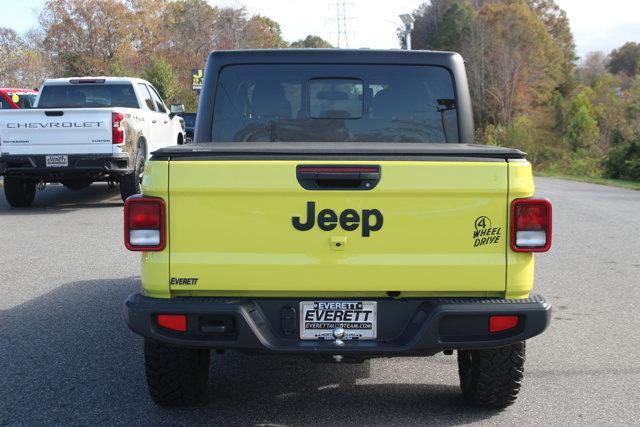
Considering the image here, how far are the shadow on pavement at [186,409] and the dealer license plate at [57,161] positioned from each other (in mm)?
6560

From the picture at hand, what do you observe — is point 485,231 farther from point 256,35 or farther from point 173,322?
point 256,35

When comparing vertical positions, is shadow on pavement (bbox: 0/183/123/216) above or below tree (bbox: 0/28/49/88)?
below

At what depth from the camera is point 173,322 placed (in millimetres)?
3650

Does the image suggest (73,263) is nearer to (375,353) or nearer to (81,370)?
(81,370)

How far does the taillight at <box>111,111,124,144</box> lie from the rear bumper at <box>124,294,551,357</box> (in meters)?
8.74

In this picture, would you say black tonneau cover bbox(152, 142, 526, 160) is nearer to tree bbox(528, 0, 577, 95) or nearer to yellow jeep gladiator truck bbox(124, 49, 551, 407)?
yellow jeep gladiator truck bbox(124, 49, 551, 407)

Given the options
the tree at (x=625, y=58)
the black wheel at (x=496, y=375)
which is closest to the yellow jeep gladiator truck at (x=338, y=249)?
the black wheel at (x=496, y=375)

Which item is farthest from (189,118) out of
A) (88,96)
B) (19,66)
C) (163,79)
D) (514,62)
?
(514,62)

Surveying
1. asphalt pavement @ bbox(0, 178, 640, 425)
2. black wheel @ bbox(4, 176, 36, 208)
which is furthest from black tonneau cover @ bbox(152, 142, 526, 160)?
black wheel @ bbox(4, 176, 36, 208)

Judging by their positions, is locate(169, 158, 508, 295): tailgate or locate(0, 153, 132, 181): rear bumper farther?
locate(0, 153, 132, 181): rear bumper

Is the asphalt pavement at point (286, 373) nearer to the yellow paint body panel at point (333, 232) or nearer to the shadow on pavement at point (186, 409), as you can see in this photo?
the shadow on pavement at point (186, 409)

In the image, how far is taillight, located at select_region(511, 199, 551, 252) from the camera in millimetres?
3590

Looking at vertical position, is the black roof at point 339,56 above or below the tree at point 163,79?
below

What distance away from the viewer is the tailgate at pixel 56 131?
11.9m
